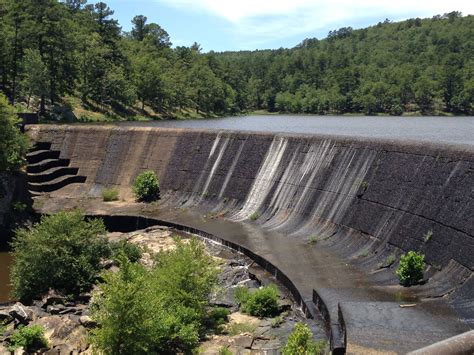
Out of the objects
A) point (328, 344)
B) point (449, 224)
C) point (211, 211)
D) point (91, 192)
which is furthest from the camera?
point (91, 192)

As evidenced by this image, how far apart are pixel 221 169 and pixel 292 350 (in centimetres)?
1777

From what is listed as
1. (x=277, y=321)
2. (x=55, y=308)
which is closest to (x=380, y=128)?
(x=277, y=321)

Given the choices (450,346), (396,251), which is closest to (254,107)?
(396,251)

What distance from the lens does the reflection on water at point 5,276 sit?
59.8 ft

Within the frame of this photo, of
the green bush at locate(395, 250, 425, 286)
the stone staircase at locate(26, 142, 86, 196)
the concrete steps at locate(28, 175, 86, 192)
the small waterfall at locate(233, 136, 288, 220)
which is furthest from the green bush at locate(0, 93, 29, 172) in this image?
the green bush at locate(395, 250, 425, 286)

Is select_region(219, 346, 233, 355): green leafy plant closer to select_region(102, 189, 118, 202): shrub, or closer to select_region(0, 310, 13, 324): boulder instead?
select_region(0, 310, 13, 324): boulder

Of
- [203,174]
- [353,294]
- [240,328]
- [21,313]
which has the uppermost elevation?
[353,294]

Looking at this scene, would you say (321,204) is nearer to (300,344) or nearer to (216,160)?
(216,160)

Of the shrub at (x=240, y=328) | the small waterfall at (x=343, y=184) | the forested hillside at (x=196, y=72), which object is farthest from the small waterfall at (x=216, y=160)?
the forested hillside at (x=196, y=72)

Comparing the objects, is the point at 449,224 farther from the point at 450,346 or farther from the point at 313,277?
the point at 450,346

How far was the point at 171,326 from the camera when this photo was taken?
12461mm

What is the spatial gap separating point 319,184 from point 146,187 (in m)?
10.2

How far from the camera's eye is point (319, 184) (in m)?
22.5

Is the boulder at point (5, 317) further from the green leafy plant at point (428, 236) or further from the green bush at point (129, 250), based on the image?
the green leafy plant at point (428, 236)
